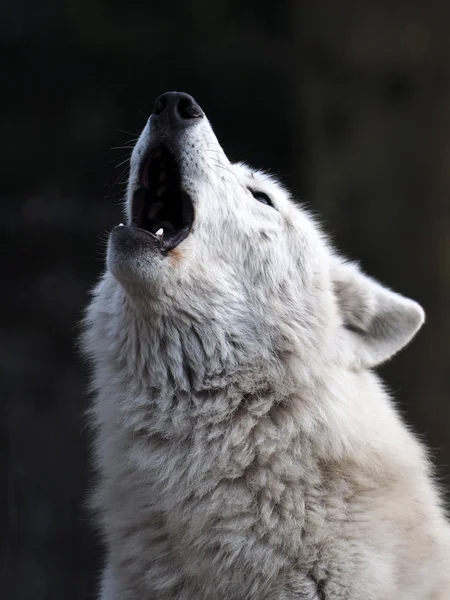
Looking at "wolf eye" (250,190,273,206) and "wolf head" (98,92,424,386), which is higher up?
"wolf eye" (250,190,273,206)

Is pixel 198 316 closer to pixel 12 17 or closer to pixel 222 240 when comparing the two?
pixel 222 240

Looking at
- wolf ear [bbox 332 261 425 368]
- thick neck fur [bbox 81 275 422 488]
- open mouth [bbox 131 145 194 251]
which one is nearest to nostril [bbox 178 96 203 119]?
open mouth [bbox 131 145 194 251]

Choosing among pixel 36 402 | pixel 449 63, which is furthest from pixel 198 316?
pixel 449 63

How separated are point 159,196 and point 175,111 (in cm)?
38

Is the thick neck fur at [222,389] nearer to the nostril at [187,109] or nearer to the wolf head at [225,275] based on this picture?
the wolf head at [225,275]

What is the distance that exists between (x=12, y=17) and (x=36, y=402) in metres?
2.95

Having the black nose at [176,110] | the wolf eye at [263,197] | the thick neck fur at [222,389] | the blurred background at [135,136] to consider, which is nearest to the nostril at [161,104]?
the black nose at [176,110]

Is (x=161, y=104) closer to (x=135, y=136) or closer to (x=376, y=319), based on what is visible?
(x=376, y=319)

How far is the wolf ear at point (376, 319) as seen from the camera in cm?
428

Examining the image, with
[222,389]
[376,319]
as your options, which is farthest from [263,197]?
[222,389]

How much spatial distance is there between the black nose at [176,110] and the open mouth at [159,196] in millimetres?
120

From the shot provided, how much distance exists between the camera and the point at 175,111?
13.2 feet

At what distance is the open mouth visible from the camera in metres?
4.09

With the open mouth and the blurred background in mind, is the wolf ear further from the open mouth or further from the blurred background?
the blurred background
